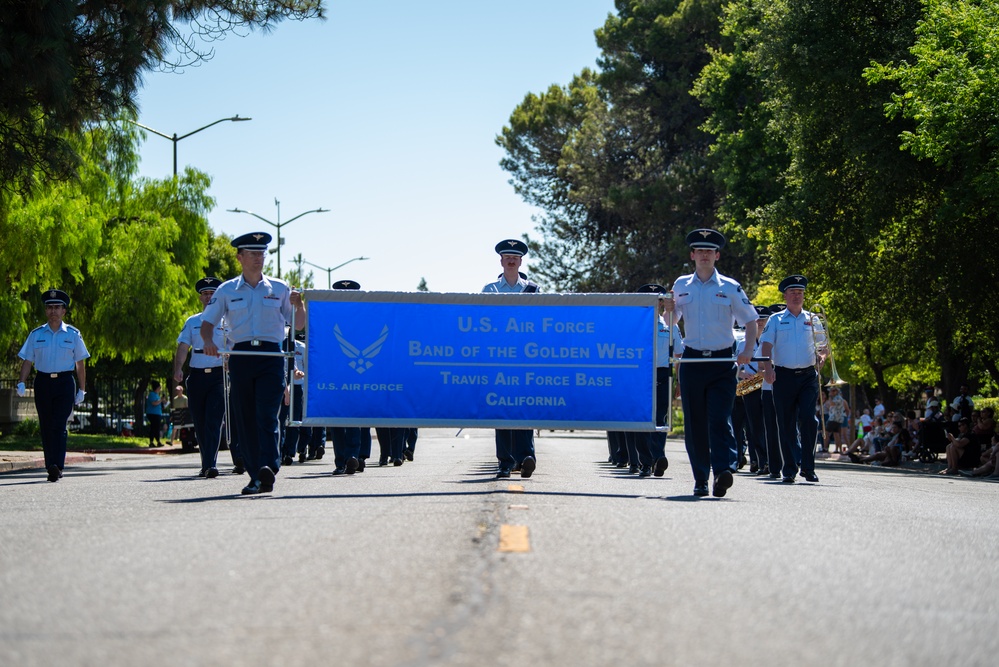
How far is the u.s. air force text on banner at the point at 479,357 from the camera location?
12.3m

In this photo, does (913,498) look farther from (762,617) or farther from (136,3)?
(136,3)

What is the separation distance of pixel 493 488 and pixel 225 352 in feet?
8.24

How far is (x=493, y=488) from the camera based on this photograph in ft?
36.3

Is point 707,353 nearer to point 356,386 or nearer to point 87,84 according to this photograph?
point 356,386

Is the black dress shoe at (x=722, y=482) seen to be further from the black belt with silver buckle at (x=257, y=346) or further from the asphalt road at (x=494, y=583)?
the black belt with silver buckle at (x=257, y=346)

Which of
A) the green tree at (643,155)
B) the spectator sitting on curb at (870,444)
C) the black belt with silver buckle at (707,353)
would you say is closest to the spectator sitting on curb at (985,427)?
the spectator sitting on curb at (870,444)

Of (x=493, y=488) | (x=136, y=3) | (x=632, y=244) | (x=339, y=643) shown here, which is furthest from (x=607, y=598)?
(x=632, y=244)

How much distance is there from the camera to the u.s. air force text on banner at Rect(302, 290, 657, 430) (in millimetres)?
12328

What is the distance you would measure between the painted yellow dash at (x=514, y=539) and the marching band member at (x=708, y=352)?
383 cm

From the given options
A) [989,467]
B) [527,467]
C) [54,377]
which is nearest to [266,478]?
[527,467]

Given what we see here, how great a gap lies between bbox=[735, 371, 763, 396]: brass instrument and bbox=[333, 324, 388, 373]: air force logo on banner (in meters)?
7.08

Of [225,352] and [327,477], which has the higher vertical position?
[225,352]

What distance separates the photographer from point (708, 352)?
36.8 ft

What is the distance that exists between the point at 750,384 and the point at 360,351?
7660 millimetres
